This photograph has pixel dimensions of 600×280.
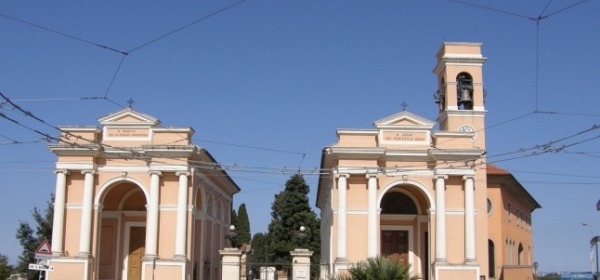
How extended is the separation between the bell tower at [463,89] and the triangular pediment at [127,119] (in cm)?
1382

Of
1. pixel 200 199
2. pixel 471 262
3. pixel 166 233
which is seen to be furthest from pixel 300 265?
pixel 200 199

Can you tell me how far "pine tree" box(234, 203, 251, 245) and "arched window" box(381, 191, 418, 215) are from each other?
3652cm

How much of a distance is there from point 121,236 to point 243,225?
1506 inches

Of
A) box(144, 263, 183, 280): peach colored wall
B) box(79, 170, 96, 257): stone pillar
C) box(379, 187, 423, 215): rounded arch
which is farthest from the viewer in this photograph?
box(379, 187, 423, 215): rounded arch

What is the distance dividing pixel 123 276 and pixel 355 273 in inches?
658

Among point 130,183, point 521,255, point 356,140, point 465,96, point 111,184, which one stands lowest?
point 521,255

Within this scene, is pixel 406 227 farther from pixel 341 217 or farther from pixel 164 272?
pixel 164 272

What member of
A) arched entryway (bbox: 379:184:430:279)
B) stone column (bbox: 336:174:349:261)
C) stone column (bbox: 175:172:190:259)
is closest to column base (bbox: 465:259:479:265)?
arched entryway (bbox: 379:184:430:279)

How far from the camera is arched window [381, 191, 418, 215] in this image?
36.7m

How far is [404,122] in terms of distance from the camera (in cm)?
3381

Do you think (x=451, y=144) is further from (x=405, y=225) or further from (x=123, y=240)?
(x=123, y=240)

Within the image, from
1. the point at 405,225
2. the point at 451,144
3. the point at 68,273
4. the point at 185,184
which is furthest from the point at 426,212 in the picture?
the point at 68,273

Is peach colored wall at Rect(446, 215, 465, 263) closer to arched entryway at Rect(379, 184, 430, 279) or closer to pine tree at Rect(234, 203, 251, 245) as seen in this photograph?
arched entryway at Rect(379, 184, 430, 279)

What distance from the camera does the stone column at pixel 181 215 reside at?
105 ft
